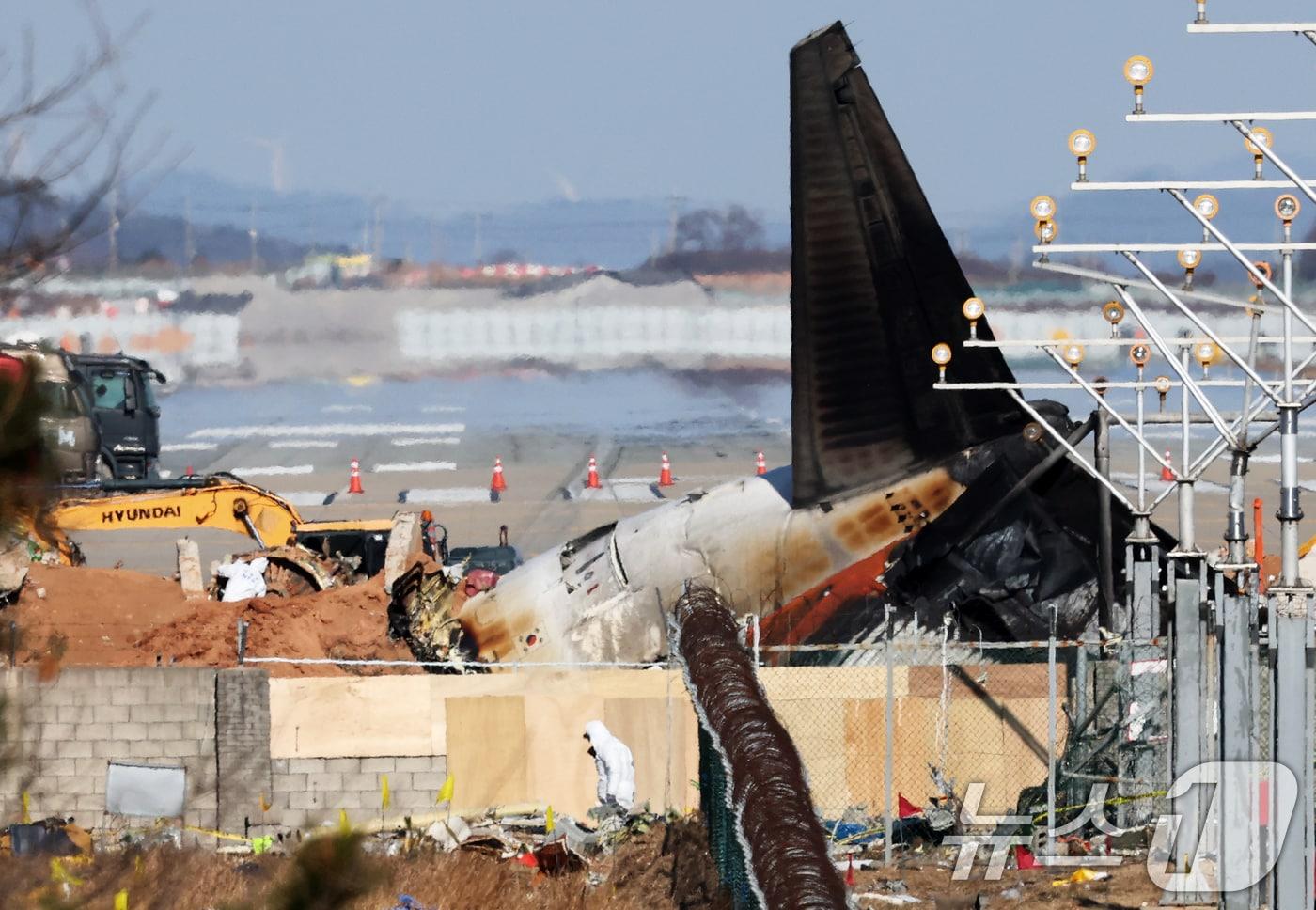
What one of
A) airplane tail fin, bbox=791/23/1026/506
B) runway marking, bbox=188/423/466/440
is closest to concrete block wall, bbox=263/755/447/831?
airplane tail fin, bbox=791/23/1026/506

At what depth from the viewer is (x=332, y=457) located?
53406 mm

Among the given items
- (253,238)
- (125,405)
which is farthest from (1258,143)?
(253,238)

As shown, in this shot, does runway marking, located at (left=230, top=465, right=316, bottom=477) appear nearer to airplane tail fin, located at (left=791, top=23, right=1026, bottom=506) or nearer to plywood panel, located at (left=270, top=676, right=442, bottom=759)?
airplane tail fin, located at (left=791, top=23, right=1026, bottom=506)

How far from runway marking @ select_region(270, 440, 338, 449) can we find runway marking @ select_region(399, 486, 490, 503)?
8.79m

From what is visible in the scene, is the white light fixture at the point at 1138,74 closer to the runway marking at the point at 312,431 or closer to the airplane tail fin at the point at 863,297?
the airplane tail fin at the point at 863,297

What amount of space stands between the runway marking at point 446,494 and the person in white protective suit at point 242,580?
19.8m

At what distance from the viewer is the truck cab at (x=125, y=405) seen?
37.2m

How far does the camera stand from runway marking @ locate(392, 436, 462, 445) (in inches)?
2167

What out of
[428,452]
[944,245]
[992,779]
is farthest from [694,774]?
[428,452]

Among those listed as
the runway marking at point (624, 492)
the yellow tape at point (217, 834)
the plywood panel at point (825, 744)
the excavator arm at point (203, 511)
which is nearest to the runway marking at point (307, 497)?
the runway marking at point (624, 492)

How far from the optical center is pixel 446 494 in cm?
4619

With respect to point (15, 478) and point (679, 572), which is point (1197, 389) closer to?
point (679, 572)

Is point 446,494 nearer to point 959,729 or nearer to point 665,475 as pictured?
point 665,475
